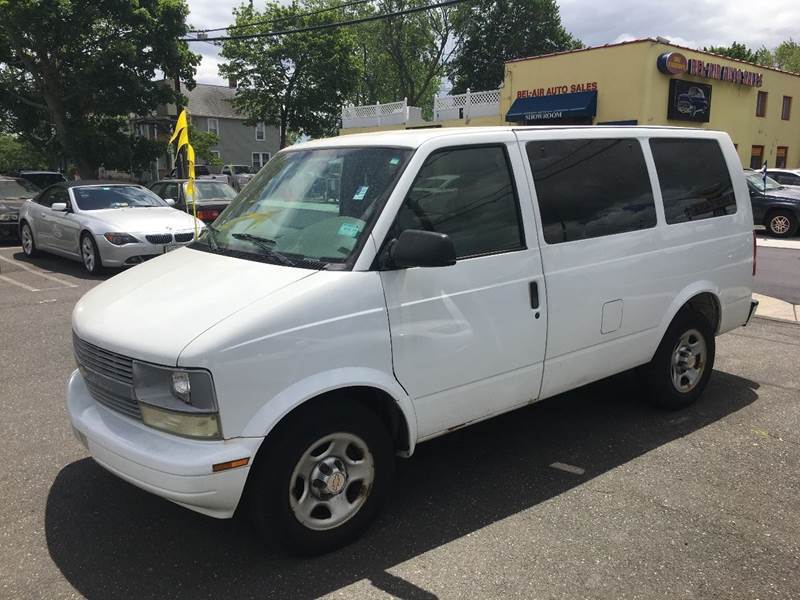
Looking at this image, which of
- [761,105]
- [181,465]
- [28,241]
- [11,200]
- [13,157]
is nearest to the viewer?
[181,465]

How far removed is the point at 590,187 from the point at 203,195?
10898 mm

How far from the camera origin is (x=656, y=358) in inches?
179

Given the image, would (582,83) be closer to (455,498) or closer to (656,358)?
(656,358)

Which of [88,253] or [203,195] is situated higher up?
[203,195]

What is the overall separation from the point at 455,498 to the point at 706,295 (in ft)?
8.34

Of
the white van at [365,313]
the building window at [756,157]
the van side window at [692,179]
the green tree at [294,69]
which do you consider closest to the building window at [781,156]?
the building window at [756,157]

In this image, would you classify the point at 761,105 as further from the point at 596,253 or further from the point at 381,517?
the point at 381,517

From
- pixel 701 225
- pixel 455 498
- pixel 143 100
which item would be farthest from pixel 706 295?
pixel 143 100

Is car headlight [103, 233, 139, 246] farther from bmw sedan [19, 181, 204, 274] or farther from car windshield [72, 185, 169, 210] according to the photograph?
car windshield [72, 185, 169, 210]

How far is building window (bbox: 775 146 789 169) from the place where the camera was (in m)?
29.5

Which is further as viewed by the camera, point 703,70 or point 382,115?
point 382,115

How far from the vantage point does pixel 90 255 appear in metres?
10.4

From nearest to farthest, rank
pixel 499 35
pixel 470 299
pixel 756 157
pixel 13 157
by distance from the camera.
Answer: pixel 470 299, pixel 756 157, pixel 499 35, pixel 13 157

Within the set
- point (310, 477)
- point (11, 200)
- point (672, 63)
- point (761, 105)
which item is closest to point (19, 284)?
point (11, 200)
